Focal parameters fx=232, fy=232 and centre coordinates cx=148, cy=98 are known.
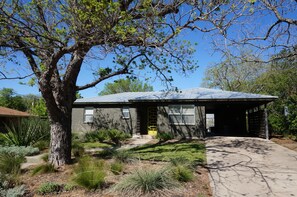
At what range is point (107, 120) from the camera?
19016 mm

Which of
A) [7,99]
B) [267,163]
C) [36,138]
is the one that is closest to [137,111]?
[36,138]

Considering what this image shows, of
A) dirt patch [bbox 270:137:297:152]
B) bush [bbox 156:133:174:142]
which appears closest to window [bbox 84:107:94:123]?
bush [bbox 156:133:174:142]

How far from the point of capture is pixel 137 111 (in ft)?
59.6

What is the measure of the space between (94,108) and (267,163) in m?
14.4

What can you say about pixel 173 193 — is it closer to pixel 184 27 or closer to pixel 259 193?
pixel 259 193

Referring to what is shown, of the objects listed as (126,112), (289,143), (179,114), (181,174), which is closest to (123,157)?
(181,174)

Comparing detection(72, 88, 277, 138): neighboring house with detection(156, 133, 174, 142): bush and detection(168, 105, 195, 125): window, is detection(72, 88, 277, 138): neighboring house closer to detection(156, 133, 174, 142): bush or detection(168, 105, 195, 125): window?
detection(168, 105, 195, 125): window

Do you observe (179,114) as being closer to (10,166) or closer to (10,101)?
(10,166)

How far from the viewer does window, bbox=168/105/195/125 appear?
636 inches

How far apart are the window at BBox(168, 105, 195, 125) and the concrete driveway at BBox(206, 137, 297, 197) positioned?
6.35 meters

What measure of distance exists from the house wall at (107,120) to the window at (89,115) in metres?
0.25

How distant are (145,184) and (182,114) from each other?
38.2 ft

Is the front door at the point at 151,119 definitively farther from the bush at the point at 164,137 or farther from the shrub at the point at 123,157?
the shrub at the point at 123,157

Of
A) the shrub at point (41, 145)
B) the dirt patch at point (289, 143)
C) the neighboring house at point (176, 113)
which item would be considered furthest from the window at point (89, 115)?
the dirt patch at point (289, 143)
